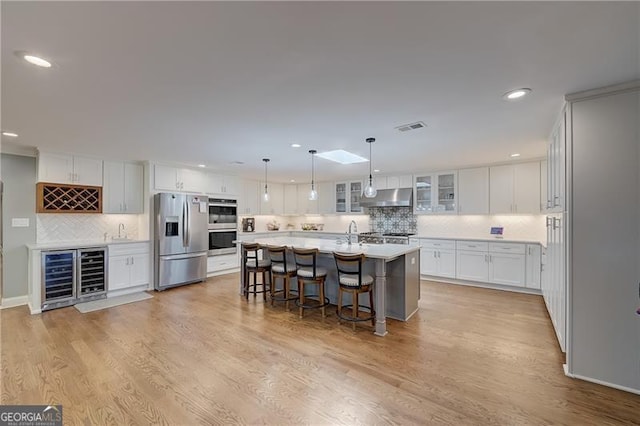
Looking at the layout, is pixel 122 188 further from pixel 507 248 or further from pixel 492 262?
pixel 507 248

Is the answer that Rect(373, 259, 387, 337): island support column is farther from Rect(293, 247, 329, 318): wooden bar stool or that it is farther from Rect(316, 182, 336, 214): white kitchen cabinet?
Rect(316, 182, 336, 214): white kitchen cabinet

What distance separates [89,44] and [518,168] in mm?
6270

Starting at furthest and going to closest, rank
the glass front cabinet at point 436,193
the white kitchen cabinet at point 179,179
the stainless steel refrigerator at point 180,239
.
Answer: the glass front cabinet at point 436,193 → the white kitchen cabinet at point 179,179 → the stainless steel refrigerator at point 180,239

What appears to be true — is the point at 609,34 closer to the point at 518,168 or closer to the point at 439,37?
the point at 439,37

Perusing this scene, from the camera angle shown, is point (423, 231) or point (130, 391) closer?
point (130, 391)

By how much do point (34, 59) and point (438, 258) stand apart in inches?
247

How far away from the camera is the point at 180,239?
18.4 feet

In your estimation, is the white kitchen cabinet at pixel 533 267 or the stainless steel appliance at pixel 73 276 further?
the white kitchen cabinet at pixel 533 267

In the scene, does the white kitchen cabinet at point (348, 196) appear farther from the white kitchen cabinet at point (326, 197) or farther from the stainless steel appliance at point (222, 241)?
the stainless steel appliance at point (222, 241)

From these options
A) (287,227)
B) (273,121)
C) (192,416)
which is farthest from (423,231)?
(192,416)

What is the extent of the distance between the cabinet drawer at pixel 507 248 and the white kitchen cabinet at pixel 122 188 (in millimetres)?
6800

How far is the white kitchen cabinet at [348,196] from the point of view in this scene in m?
7.58

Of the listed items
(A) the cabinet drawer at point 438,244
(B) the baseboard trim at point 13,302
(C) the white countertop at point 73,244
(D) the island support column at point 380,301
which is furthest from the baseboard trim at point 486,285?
(B) the baseboard trim at point 13,302

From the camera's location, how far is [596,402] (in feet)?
6.99
